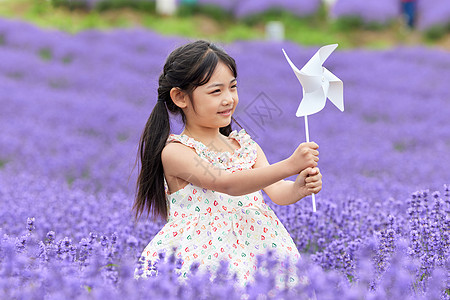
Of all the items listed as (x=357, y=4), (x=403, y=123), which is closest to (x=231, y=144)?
(x=403, y=123)

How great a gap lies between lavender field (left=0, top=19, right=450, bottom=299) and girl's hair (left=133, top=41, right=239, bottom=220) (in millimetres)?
234

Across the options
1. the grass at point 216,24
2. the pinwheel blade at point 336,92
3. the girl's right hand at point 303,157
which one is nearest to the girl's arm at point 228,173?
the girl's right hand at point 303,157

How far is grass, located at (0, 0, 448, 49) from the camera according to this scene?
1633 centimetres

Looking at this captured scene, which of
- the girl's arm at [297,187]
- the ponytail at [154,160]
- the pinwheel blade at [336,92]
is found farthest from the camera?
the ponytail at [154,160]

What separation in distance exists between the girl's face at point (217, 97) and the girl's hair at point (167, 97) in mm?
24

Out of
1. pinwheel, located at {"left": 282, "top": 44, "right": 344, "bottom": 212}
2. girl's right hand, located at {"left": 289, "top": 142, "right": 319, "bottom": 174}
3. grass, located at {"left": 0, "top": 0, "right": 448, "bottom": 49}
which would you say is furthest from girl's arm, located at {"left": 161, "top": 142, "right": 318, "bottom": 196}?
grass, located at {"left": 0, "top": 0, "right": 448, "bottom": 49}

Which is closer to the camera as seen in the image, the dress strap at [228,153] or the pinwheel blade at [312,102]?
the pinwheel blade at [312,102]

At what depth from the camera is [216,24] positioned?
19.1 meters

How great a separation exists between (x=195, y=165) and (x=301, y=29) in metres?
16.5

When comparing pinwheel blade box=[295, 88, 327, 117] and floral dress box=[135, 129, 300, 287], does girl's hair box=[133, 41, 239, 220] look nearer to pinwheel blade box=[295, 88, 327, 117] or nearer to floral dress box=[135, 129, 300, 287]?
floral dress box=[135, 129, 300, 287]

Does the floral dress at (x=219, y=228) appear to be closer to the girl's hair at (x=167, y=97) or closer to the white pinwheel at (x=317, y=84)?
the girl's hair at (x=167, y=97)

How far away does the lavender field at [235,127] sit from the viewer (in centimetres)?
172

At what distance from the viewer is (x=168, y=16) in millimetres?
19031

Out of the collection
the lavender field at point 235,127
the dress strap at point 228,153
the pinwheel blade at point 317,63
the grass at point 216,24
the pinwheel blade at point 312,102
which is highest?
the pinwheel blade at point 317,63
